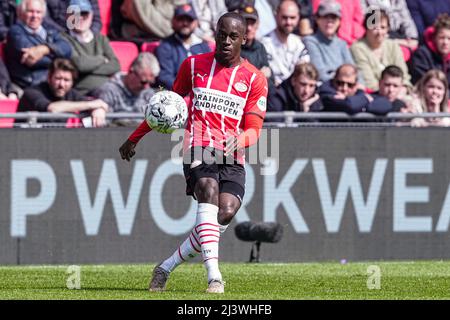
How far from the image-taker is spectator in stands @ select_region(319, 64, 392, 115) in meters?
17.6

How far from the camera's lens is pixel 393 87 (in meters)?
Answer: 18.2

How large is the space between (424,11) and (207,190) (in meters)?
10.1

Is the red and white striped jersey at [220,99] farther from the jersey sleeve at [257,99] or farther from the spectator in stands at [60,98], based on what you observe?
the spectator in stands at [60,98]

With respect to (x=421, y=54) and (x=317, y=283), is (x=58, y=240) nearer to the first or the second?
(x=317, y=283)

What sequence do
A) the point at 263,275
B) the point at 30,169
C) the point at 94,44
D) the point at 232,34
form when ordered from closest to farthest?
the point at 232,34, the point at 263,275, the point at 30,169, the point at 94,44

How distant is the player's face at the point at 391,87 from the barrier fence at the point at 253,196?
100cm

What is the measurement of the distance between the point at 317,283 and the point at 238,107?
235 centimetres

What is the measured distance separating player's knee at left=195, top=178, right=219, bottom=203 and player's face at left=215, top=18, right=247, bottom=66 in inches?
40.7

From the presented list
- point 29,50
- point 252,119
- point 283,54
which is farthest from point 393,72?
point 252,119

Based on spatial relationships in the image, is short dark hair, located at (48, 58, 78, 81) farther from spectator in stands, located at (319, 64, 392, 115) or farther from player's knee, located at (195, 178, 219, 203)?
player's knee, located at (195, 178, 219, 203)

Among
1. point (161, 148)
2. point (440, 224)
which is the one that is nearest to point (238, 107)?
point (161, 148)

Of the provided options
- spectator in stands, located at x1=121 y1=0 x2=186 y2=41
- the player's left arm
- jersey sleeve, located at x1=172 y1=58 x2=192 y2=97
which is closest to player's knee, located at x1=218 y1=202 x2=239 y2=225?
the player's left arm

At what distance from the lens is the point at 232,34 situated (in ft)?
38.3

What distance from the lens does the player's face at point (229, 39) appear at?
11.6 m
